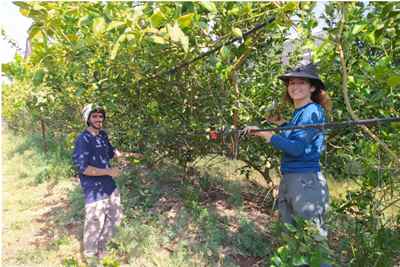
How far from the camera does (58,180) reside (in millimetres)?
6133

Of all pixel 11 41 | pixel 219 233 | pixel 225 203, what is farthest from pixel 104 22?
pixel 11 41

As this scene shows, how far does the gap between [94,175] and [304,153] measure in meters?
A: 1.95

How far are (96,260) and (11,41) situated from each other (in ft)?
10.4

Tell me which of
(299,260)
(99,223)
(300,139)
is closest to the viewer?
(299,260)

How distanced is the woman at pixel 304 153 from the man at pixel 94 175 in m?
1.61

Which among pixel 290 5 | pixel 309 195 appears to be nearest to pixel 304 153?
pixel 309 195

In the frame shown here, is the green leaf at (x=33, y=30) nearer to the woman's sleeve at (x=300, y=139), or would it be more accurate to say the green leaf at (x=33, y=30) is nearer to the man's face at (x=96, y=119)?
the woman's sleeve at (x=300, y=139)

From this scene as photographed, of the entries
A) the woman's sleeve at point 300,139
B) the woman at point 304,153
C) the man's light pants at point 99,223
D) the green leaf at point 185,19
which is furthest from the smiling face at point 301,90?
the man's light pants at point 99,223

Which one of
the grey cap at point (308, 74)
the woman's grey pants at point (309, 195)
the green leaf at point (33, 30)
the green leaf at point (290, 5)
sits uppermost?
the green leaf at point (290, 5)

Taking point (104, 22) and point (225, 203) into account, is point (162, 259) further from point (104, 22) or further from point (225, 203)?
point (104, 22)

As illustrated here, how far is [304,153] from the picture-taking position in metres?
2.42

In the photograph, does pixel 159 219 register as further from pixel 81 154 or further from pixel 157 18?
pixel 157 18

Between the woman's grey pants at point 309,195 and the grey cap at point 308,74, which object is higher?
the grey cap at point 308,74

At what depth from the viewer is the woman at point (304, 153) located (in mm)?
2342
